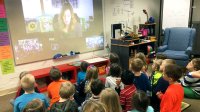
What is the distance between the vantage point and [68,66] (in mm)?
4141

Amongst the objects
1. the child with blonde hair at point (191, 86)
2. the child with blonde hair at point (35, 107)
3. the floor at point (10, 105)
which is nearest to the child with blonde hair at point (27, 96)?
the child with blonde hair at point (35, 107)

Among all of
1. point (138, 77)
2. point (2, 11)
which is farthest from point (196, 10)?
point (2, 11)

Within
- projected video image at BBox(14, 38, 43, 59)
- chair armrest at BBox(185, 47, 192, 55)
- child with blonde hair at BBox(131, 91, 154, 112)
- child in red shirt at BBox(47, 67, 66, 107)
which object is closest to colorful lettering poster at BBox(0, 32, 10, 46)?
projected video image at BBox(14, 38, 43, 59)

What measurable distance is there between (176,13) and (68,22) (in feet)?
10.1

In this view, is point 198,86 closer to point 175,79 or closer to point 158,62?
point 158,62

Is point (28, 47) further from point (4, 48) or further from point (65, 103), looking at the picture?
point (65, 103)

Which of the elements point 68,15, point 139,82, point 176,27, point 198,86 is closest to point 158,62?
point 139,82

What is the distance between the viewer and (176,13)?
5.39 metres

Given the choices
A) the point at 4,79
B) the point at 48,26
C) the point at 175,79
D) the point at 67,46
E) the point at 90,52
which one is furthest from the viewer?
the point at 90,52

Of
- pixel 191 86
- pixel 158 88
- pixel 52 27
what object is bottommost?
pixel 191 86

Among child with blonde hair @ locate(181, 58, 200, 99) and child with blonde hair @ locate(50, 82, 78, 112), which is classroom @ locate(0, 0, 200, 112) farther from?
child with blonde hair @ locate(50, 82, 78, 112)

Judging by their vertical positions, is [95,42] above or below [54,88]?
above

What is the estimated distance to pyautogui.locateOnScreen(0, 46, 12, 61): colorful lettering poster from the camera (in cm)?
350

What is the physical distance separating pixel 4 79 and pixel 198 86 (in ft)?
11.3
